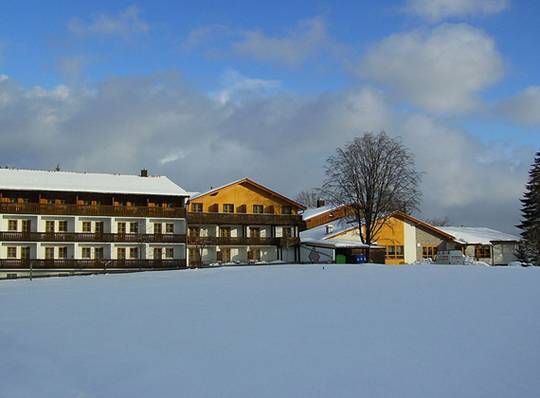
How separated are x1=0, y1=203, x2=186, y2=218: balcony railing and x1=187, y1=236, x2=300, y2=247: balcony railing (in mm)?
2970

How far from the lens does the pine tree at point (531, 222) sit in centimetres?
6191

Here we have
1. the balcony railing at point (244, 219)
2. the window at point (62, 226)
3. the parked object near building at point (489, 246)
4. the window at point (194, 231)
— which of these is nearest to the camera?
the window at point (62, 226)

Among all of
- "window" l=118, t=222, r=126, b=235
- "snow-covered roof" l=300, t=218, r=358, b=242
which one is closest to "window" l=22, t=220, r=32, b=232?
"window" l=118, t=222, r=126, b=235

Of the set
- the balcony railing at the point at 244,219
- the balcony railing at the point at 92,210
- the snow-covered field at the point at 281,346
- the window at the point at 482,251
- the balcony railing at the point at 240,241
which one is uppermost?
the balcony railing at the point at 92,210

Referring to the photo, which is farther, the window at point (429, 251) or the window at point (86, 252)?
the window at point (429, 251)

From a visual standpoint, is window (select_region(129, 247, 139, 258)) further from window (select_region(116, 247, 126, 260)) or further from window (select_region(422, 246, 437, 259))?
window (select_region(422, 246, 437, 259))

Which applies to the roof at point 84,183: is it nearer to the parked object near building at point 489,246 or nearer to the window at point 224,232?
the window at point 224,232

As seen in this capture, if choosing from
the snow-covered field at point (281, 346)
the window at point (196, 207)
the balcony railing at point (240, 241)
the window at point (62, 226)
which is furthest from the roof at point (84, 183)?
the snow-covered field at point (281, 346)

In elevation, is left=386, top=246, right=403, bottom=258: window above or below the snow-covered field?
above

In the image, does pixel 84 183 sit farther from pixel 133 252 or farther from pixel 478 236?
pixel 478 236

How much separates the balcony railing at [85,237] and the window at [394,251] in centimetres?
2334

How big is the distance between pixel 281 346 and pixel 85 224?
158ft

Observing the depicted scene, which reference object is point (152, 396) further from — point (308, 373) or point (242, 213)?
point (242, 213)

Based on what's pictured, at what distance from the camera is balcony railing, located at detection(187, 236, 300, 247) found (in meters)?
60.9
